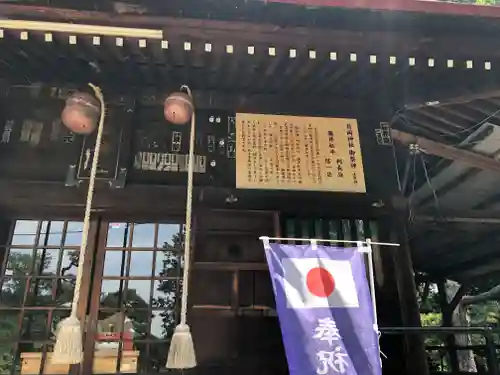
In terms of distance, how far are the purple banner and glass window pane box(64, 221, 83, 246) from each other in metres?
2.26

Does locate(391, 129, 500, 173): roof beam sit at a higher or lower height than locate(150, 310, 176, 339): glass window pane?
higher

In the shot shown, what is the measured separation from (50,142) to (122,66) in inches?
52.4

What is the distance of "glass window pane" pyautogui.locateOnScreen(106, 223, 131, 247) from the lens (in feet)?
15.0

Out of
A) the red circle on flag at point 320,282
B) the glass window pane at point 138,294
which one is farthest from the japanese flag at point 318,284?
the glass window pane at point 138,294

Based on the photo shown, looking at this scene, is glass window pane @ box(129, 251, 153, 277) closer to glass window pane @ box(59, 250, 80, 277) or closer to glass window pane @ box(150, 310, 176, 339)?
glass window pane @ box(150, 310, 176, 339)

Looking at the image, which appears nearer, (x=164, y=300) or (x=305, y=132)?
(x=164, y=300)

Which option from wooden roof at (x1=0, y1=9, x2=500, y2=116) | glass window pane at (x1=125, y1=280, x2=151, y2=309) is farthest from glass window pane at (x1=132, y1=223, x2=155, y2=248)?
wooden roof at (x1=0, y1=9, x2=500, y2=116)

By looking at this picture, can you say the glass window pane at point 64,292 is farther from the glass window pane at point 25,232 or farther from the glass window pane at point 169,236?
the glass window pane at point 169,236

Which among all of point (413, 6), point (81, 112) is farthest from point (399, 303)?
point (81, 112)

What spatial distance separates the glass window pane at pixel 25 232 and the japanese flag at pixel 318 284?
277 centimetres

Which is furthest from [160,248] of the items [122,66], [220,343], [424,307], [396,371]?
[424,307]

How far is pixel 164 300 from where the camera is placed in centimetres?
447

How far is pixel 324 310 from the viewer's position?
339cm

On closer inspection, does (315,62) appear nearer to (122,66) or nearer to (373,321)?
(122,66)
